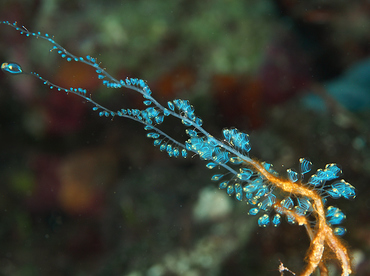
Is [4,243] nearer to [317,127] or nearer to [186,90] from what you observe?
[186,90]

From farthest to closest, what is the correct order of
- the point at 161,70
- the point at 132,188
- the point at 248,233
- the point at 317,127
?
the point at 161,70 < the point at 132,188 < the point at 317,127 < the point at 248,233

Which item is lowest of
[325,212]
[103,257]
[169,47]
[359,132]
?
[325,212]

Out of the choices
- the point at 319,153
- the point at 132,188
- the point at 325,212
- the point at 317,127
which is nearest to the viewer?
the point at 325,212

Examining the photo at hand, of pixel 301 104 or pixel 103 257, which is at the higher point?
pixel 301 104

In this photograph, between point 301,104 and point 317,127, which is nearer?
point 317,127

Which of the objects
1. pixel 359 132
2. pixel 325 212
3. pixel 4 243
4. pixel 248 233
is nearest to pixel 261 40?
pixel 359 132

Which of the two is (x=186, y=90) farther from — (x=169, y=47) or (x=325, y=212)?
(x=325, y=212)
